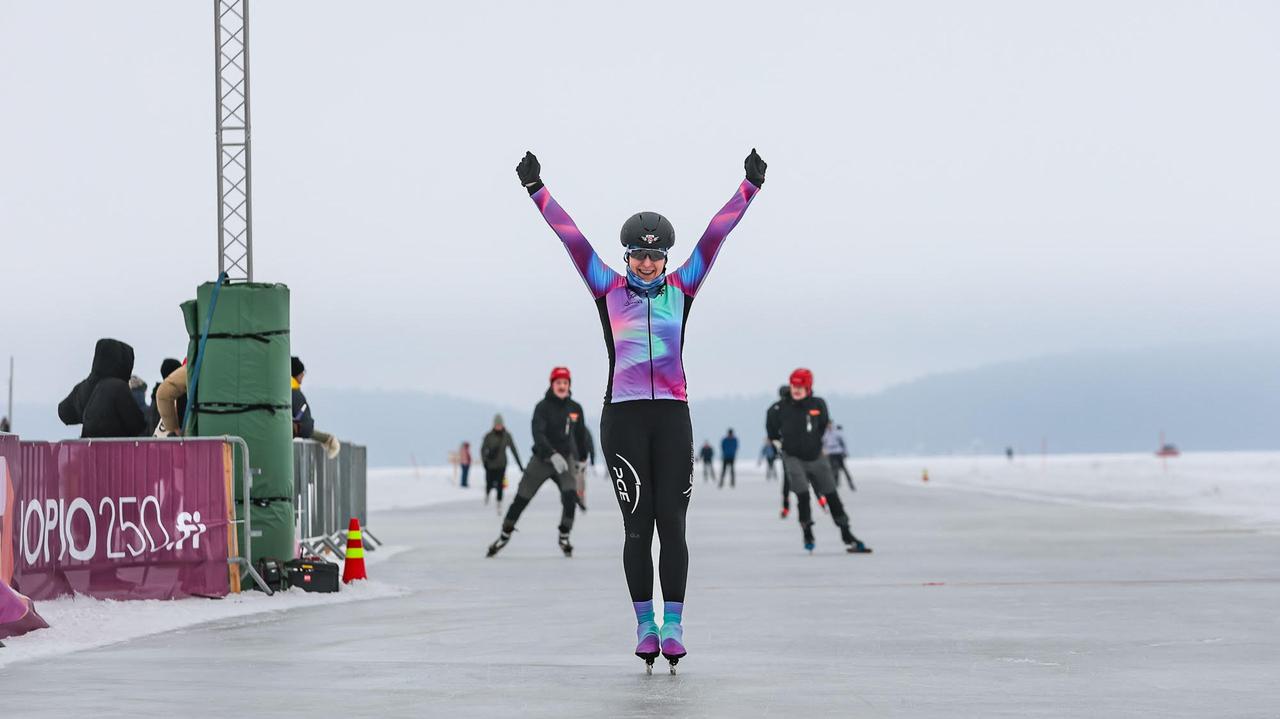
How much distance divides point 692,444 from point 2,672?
3.41 metres

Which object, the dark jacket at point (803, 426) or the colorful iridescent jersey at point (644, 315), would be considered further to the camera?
the dark jacket at point (803, 426)

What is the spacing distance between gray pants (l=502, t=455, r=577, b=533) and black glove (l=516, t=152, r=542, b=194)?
1023 centimetres

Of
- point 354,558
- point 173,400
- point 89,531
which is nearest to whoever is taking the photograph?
point 89,531

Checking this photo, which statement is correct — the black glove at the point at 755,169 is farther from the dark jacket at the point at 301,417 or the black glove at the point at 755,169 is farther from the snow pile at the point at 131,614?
the dark jacket at the point at 301,417

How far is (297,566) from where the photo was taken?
13.7 meters

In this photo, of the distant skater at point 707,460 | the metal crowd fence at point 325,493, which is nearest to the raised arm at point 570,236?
the metal crowd fence at point 325,493

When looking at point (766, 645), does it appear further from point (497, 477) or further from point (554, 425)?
point (497, 477)

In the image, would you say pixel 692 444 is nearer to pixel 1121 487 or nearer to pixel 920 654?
pixel 920 654

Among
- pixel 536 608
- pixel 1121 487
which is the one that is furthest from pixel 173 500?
pixel 1121 487

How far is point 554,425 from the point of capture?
766 inches

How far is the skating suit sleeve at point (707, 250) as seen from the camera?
8.83 m

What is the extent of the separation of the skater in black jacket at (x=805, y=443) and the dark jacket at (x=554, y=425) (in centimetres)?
228

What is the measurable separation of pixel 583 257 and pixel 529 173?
1.87 feet

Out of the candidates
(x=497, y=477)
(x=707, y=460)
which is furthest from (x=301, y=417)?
(x=707, y=460)
